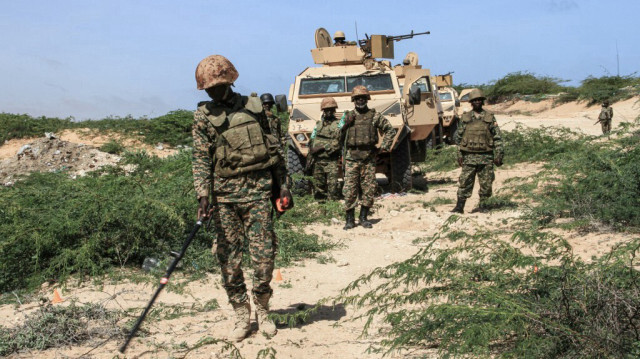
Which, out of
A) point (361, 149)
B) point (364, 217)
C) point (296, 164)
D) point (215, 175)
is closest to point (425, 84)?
point (296, 164)

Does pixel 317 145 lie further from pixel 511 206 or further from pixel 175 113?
pixel 175 113

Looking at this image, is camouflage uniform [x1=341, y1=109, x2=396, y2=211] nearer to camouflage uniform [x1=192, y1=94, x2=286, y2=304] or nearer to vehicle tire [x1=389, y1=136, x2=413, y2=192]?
vehicle tire [x1=389, y1=136, x2=413, y2=192]

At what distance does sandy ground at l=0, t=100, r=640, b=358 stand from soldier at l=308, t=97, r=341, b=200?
1120 millimetres

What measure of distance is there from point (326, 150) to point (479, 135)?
2.10 m

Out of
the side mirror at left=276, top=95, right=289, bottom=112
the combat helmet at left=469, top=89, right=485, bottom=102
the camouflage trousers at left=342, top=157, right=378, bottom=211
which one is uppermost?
the side mirror at left=276, top=95, right=289, bottom=112

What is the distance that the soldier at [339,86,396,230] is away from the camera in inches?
280

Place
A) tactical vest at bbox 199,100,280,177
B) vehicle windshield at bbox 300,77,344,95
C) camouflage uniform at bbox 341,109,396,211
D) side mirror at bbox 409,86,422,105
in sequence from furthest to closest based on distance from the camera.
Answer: vehicle windshield at bbox 300,77,344,95 → side mirror at bbox 409,86,422,105 → camouflage uniform at bbox 341,109,396,211 → tactical vest at bbox 199,100,280,177

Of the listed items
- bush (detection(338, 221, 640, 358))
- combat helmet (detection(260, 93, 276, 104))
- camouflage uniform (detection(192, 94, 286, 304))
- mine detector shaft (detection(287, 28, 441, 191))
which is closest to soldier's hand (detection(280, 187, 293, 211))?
camouflage uniform (detection(192, 94, 286, 304))

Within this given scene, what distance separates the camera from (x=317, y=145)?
845 centimetres

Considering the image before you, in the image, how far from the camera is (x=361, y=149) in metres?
7.16

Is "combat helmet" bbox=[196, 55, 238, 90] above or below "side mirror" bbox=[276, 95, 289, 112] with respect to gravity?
above

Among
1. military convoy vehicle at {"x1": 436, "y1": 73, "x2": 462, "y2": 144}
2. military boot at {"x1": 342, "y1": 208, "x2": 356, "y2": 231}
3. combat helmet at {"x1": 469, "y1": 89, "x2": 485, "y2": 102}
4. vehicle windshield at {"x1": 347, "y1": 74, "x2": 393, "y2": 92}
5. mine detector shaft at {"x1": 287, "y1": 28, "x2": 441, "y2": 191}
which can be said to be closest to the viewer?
military boot at {"x1": 342, "y1": 208, "x2": 356, "y2": 231}

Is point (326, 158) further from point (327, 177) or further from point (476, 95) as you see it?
point (476, 95)

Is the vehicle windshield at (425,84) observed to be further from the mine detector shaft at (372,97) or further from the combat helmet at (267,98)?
the combat helmet at (267,98)
